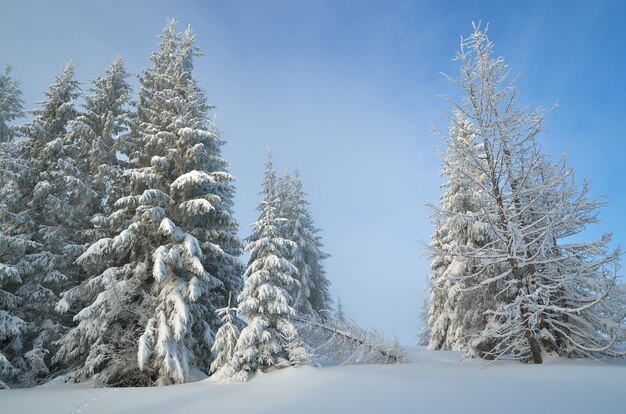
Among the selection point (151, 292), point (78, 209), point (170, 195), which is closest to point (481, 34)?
point (170, 195)

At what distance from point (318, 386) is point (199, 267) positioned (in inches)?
252

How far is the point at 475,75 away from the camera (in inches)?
438

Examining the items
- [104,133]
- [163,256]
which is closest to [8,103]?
[104,133]

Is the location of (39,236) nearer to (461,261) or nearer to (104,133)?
(104,133)

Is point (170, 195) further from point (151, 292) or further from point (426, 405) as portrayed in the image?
point (426, 405)

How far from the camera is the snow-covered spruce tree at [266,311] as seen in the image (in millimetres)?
10742

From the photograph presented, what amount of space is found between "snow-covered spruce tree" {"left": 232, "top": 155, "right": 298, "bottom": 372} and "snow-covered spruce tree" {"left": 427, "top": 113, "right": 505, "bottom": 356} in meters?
5.00

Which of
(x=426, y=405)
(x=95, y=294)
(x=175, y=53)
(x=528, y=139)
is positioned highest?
(x=175, y=53)

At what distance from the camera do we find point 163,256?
1250 cm

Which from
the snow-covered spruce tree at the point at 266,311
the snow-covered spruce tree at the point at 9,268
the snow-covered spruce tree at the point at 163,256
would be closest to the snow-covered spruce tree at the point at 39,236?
the snow-covered spruce tree at the point at 9,268

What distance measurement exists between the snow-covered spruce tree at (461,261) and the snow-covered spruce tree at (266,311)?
4998 mm

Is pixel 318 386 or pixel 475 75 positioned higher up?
pixel 475 75

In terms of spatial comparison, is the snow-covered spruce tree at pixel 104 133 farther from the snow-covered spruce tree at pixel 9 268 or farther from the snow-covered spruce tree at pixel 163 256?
the snow-covered spruce tree at pixel 9 268

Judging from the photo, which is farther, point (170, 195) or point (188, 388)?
point (170, 195)
